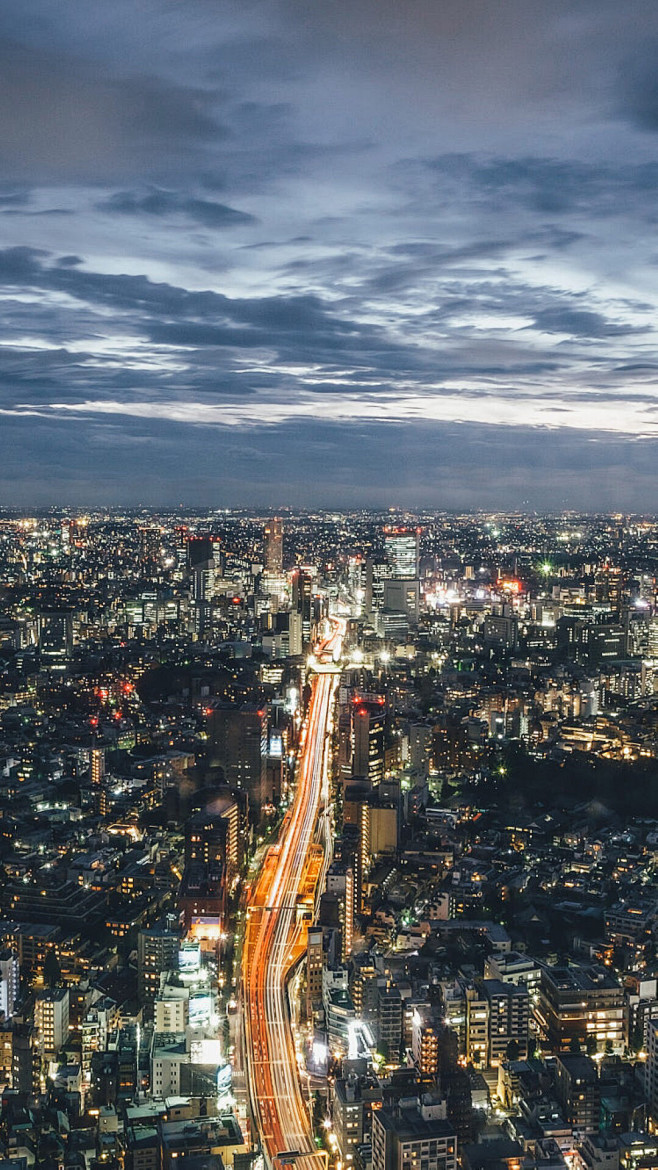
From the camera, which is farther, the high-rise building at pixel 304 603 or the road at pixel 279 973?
the high-rise building at pixel 304 603

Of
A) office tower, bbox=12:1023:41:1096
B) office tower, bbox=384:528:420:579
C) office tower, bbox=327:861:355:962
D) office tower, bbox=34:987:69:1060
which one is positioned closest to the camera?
office tower, bbox=12:1023:41:1096

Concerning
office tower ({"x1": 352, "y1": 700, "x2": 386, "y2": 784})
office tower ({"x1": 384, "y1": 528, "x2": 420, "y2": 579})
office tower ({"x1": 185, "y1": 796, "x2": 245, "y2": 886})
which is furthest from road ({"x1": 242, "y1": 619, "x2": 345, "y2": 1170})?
office tower ({"x1": 384, "y1": 528, "x2": 420, "y2": 579})

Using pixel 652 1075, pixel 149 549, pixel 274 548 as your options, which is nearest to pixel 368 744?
pixel 652 1075

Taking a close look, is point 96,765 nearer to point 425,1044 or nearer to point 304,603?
point 425,1044

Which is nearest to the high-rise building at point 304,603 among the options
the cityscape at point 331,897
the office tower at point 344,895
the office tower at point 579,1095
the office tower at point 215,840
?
the cityscape at point 331,897

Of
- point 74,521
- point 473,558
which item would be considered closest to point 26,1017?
point 473,558

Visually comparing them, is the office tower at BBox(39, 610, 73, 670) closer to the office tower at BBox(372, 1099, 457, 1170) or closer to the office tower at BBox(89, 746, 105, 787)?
the office tower at BBox(89, 746, 105, 787)

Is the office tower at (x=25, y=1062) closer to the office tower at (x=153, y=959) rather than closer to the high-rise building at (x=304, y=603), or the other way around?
the office tower at (x=153, y=959)
